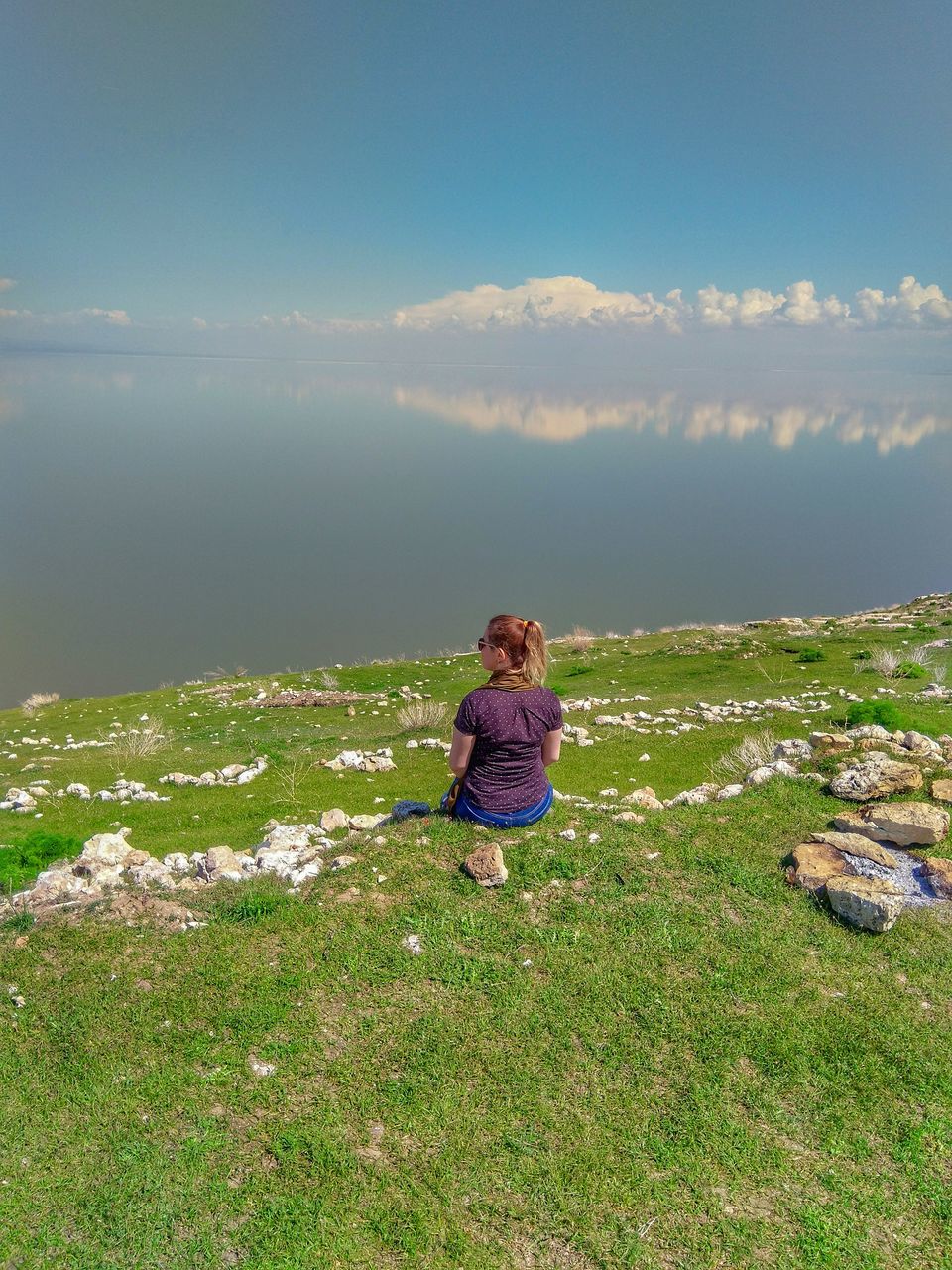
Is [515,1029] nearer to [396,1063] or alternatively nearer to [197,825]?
[396,1063]

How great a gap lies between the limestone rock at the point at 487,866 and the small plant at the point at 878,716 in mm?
7913

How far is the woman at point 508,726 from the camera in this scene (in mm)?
7176

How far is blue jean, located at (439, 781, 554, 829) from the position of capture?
25.2 feet

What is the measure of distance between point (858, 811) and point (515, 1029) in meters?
4.97

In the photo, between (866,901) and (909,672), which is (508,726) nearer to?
(866,901)

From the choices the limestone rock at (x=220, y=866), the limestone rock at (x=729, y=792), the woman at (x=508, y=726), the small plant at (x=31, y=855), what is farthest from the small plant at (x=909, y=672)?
the small plant at (x=31, y=855)

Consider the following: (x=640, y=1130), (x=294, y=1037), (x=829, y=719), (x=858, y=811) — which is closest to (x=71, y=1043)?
(x=294, y=1037)

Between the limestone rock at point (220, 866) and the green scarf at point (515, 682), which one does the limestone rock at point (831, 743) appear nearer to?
the green scarf at point (515, 682)

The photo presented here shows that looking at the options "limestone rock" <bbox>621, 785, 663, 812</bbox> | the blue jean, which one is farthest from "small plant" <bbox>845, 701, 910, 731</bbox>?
the blue jean

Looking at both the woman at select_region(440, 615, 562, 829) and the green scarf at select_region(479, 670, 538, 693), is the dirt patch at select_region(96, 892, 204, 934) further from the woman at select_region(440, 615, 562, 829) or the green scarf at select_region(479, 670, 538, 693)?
the green scarf at select_region(479, 670, 538, 693)

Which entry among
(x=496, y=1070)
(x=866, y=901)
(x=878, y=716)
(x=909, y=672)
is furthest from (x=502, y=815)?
(x=909, y=672)

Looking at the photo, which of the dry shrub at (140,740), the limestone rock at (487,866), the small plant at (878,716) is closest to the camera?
the limestone rock at (487,866)

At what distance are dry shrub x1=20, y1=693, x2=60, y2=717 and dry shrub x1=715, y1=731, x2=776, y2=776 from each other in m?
20.8

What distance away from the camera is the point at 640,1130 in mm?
4684
